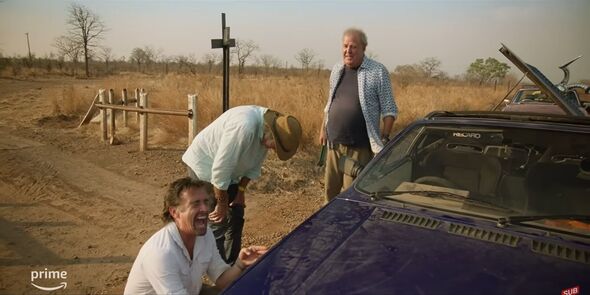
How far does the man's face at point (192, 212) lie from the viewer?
81.0 inches

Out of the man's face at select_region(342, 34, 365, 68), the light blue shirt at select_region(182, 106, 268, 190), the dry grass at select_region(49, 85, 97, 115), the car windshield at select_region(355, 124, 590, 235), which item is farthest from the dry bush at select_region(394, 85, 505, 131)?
the dry grass at select_region(49, 85, 97, 115)

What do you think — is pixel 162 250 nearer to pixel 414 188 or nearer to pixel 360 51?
pixel 414 188

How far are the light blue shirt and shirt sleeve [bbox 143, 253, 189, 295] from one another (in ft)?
2.91

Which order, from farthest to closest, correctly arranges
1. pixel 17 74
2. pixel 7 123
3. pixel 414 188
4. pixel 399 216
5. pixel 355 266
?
pixel 17 74, pixel 7 123, pixel 414 188, pixel 399 216, pixel 355 266

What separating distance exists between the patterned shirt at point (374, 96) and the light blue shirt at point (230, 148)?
112cm

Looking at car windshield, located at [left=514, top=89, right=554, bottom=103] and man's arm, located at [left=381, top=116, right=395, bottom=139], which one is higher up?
car windshield, located at [left=514, top=89, right=554, bottom=103]

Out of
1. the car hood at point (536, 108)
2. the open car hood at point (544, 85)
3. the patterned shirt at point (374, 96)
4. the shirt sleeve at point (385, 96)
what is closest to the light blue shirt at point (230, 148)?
the patterned shirt at point (374, 96)

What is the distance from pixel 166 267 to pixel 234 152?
3.33 ft

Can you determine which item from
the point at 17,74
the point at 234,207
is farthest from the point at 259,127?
the point at 17,74

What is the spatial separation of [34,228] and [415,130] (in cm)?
411

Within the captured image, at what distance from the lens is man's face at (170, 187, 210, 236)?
2.06 metres

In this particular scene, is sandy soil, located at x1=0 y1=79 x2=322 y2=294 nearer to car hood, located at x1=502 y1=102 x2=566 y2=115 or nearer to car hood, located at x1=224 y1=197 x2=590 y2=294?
car hood, located at x1=224 y1=197 x2=590 y2=294

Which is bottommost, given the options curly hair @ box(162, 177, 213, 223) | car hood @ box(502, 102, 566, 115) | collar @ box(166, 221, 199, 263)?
collar @ box(166, 221, 199, 263)

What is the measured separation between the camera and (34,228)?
172 inches
